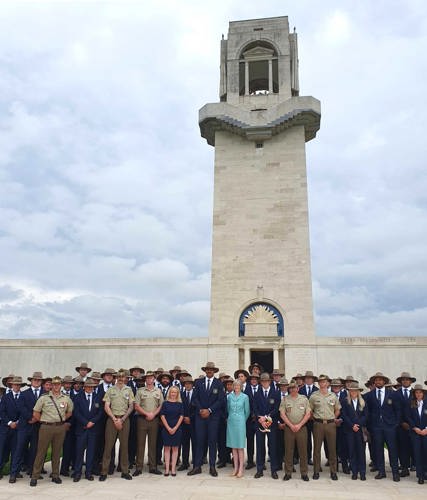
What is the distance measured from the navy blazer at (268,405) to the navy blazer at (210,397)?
67 cm

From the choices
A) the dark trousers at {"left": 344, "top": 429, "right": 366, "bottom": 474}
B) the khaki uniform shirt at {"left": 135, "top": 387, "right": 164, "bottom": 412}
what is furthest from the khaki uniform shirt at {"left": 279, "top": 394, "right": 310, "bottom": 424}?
the khaki uniform shirt at {"left": 135, "top": 387, "right": 164, "bottom": 412}

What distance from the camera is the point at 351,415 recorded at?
8.28 m

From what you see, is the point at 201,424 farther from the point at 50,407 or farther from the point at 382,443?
the point at 382,443

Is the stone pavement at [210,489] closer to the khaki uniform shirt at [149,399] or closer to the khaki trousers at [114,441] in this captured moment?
the khaki trousers at [114,441]

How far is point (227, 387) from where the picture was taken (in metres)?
8.86

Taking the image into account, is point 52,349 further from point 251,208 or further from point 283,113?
point 283,113

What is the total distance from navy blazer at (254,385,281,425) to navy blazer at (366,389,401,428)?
6.10 feet

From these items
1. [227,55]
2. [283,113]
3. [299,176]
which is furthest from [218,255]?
[227,55]

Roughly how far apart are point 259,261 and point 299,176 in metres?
4.65

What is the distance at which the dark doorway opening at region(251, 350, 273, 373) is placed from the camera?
19797 millimetres

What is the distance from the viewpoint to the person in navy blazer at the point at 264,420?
8047mm

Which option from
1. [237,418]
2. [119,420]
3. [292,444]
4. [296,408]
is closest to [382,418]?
[296,408]

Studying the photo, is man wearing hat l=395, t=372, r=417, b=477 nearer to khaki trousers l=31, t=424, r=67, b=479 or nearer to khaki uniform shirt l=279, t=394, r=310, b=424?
khaki uniform shirt l=279, t=394, r=310, b=424

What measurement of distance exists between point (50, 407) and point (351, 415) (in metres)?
5.47
